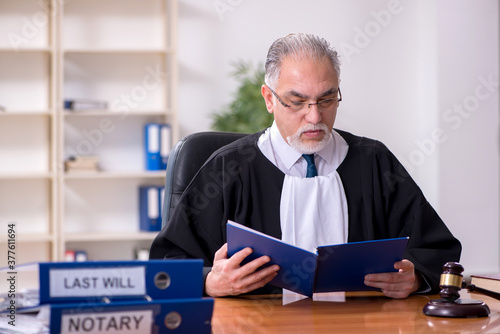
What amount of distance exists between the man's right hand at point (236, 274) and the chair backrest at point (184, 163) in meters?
0.55

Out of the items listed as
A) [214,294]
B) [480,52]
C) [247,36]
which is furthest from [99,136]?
[214,294]

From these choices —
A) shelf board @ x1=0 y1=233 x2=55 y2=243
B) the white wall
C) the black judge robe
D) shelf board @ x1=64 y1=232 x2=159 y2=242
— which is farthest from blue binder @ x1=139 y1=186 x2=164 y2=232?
the black judge robe

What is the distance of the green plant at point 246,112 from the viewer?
468 cm

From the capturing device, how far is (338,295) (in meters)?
1.66

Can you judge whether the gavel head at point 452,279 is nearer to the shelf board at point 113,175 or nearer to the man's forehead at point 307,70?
the man's forehead at point 307,70

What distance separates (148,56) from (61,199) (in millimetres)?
1255

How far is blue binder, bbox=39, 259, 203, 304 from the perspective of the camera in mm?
1002

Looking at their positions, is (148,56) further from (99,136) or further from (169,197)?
(169,197)

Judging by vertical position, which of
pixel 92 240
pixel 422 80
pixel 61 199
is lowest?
pixel 92 240

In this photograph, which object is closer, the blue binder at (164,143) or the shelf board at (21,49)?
the shelf board at (21,49)

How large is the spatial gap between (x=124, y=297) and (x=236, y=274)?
20.0 inches

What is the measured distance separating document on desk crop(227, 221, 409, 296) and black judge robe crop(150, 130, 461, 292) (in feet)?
1.35

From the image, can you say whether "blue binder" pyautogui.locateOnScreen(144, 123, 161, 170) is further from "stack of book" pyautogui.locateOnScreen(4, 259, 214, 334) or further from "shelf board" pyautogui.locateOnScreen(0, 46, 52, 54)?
"stack of book" pyautogui.locateOnScreen(4, 259, 214, 334)

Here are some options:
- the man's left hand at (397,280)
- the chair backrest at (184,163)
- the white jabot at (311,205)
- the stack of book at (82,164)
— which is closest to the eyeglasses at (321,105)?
the white jabot at (311,205)
